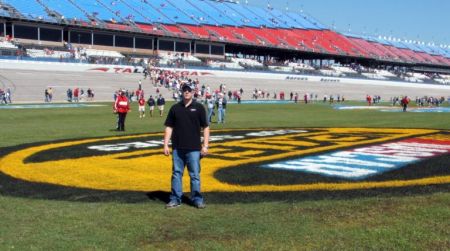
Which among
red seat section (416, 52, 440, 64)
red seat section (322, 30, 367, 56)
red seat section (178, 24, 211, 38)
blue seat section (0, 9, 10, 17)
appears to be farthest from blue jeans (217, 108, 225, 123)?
red seat section (416, 52, 440, 64)

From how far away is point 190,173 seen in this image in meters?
7.55

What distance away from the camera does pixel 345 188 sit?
28.6 ft

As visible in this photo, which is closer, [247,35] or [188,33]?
[188,33]

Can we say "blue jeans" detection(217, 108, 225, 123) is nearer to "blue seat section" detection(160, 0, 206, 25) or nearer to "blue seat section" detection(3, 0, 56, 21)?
"blue seat section" detection(3, 0, 56, 21)

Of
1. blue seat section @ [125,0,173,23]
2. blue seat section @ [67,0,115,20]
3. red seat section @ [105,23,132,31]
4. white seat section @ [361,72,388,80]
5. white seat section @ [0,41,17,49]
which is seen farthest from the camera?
white seat section @ [361,72,388,80]

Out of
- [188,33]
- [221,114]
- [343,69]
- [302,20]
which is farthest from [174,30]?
[221,114]

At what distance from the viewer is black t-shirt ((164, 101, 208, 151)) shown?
24.7 feet

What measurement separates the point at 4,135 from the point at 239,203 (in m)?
12.4

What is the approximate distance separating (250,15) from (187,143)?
96.5m

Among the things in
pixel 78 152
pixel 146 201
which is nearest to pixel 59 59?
pixel 78 152

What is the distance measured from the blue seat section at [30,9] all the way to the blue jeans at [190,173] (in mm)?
59950

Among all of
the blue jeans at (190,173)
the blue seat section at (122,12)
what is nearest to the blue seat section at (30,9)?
the blue seat section at (122,12)

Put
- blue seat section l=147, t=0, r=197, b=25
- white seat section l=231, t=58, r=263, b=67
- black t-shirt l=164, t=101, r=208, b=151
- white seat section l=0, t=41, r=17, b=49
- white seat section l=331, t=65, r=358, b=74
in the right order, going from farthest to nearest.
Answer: white seat section l=331, t=65, r=358, b=74, white seat section l=231, t=58, r=263, b=67, blue seat section l=147, t=0, r=197, b=25, white seat section l=0, t=41, r=17, b=49, black t-shirt l=164, t=101, r=208, b=151

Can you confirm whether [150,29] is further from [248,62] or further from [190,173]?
[190,173]
